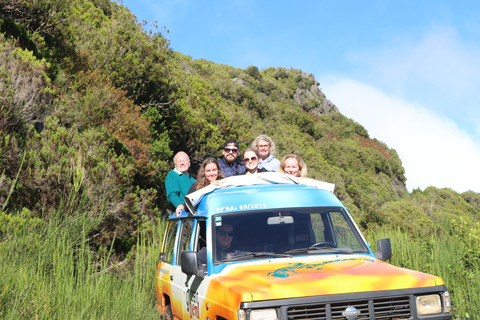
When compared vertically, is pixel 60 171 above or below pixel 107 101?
below

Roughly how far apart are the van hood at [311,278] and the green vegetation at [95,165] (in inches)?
69.7

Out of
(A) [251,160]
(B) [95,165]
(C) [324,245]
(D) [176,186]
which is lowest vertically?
(C) [324,245]

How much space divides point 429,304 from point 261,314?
1.40 metres

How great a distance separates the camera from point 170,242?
20.0 feet

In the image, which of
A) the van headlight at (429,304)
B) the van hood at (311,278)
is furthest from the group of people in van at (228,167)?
the van headlight at (429,304)

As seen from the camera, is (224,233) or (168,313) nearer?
(224,233)

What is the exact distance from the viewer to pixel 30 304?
14.3ft

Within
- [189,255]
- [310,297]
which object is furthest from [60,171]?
[310,297]

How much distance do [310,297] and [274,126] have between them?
173ft

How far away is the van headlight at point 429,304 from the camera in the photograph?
3.73m

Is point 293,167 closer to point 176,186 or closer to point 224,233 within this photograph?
point 176,186

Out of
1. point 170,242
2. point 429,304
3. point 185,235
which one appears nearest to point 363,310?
point 429,304

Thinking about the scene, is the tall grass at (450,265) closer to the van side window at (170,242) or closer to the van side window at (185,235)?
the van side window at (185,235)

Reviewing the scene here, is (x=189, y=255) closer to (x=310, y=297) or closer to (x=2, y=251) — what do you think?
(x=310, y=297)
